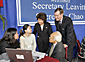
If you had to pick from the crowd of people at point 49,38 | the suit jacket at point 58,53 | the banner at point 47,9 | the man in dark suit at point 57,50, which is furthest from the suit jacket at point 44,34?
the suit jacket at point 58,53

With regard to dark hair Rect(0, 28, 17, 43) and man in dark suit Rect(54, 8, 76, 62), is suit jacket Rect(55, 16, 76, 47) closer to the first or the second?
man in dark suit Rect(54, 8, 76, 62)

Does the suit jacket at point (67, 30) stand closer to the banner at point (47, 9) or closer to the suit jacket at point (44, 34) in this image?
the suit jacket at point (44, 34)

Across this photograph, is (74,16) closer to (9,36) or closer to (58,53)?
(58,53)

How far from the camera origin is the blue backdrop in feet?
11.4

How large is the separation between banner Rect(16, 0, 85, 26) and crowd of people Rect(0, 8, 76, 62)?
0.68m

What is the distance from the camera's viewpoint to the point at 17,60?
139cm

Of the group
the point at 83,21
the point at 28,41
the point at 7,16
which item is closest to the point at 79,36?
the point at 83,21

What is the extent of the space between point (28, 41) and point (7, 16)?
4.17ft

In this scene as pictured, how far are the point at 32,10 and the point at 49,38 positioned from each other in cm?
172

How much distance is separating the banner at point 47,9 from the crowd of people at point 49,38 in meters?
0.68

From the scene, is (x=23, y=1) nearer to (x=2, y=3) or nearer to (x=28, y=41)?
(x=2, y=3)

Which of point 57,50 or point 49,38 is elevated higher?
point 49,38

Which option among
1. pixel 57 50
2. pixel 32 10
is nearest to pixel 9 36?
pixel 57 50

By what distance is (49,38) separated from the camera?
206 cm
